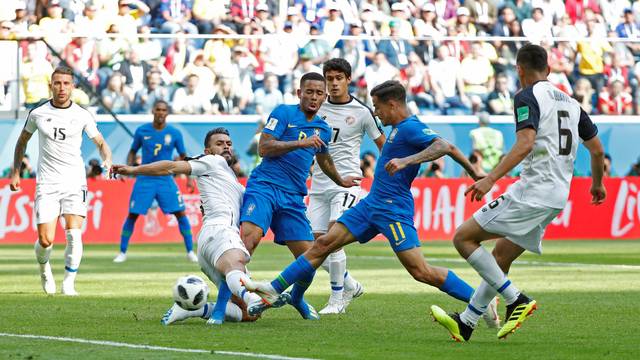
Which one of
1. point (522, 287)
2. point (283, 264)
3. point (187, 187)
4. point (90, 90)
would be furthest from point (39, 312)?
point (90, 90)

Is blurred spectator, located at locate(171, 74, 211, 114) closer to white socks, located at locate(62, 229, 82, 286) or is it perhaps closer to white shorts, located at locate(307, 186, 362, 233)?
white socks, located at locate(62, 229, 82, 286)

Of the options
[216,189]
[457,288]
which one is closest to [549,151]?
[457,288]

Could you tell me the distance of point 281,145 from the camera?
1056 centimetres

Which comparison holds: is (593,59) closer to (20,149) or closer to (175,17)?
(175,17)

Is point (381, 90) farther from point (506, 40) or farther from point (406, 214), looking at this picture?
point (506, 40)

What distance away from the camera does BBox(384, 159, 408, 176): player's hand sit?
30.0ft

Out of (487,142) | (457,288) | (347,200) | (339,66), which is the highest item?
(339,66)

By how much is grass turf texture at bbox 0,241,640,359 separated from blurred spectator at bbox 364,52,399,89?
31.4ft

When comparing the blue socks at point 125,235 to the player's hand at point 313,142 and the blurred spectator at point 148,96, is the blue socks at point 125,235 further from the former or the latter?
the player's hand at point 313,142

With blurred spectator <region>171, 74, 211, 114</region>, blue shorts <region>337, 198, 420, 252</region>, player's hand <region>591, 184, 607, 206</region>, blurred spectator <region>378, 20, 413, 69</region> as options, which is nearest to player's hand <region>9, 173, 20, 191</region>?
blue shorts <region>337, 198, 420, 252</region>

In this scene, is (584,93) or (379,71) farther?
(584,93)

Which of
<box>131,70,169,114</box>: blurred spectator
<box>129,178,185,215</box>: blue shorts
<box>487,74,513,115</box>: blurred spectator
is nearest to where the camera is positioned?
<box>129,178,185,215</box>: blue shorts

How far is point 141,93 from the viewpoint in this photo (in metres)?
26.9

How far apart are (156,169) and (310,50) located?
59.7ft
